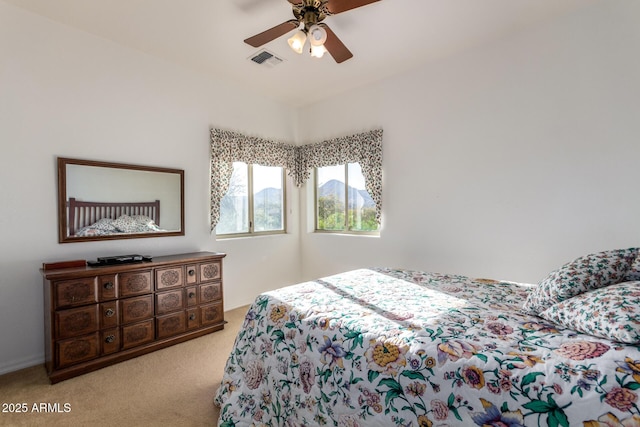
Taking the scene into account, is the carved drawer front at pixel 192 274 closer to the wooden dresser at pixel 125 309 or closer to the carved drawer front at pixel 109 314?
the wooden dresser at pixel 125 309

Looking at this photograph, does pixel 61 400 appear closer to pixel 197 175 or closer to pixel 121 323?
pixel 121 323

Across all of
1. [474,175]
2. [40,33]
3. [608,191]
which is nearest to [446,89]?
[474,175]

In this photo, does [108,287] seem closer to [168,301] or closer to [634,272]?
[168,301]

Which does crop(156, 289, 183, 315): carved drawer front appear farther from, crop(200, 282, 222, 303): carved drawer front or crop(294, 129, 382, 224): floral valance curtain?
crop(294, 129, 382, 224): floral valance curtain

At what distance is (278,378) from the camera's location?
5.12 ft

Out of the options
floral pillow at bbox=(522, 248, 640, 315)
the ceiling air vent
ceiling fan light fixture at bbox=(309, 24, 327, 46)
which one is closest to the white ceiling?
the ceiling air vent

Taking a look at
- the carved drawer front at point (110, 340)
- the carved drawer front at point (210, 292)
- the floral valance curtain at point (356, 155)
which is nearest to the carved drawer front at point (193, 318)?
the carved drawer front at point (210, 292)

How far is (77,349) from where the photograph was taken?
2270 mm

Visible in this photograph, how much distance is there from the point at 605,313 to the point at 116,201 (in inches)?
137

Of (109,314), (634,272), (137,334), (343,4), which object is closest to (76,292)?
(109,314)

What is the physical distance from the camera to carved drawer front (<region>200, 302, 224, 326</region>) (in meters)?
3.03

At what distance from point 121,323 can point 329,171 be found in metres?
3.02

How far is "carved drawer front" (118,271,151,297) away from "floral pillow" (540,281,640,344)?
9.38 feet

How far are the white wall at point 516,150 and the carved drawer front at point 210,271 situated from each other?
1.77 meters
